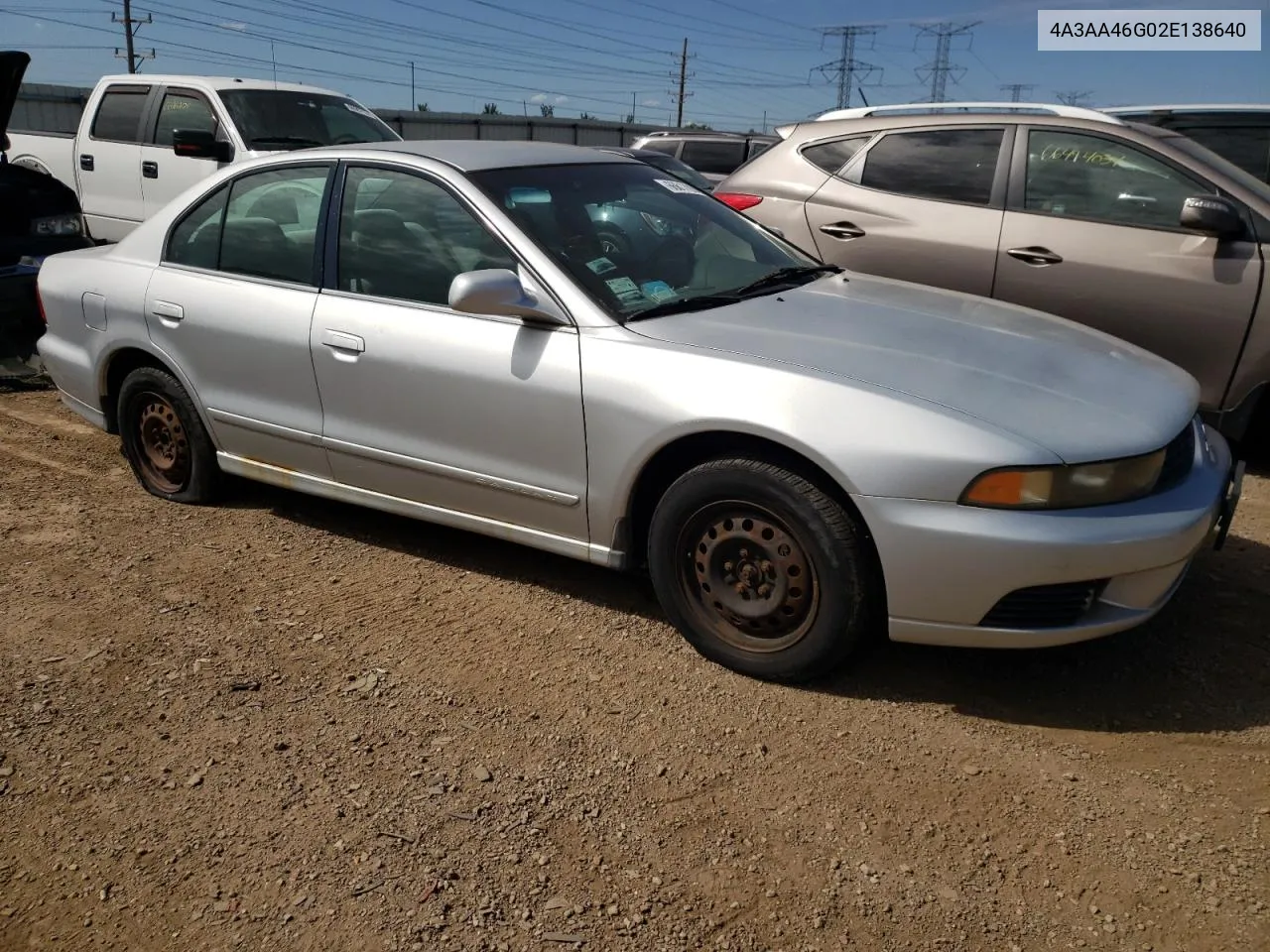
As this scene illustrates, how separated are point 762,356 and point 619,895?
1550 millimetres

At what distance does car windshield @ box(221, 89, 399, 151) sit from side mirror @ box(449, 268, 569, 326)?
20.4 ft

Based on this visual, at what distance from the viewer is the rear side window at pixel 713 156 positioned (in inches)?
542

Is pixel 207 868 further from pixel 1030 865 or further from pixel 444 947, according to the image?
pixel 1030 865

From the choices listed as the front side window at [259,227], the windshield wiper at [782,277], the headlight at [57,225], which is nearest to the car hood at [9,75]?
the headlight at [57,225]

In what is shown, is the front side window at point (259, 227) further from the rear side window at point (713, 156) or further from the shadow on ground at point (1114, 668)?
the rear side window at point (713, 156)

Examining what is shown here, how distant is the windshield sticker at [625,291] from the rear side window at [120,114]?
7704 millimetres

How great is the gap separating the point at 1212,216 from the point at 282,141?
7059mm

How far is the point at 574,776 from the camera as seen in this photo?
2842 mm

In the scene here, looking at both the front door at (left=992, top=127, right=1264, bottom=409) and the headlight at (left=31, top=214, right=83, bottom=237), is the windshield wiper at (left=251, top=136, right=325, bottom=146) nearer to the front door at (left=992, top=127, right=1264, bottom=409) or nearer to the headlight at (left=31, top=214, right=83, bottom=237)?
the headlight at (left=31, top=214, right=83, bottom=237)

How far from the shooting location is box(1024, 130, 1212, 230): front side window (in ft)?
16.9

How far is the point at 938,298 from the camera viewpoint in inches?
156

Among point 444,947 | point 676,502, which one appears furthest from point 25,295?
point 444,947

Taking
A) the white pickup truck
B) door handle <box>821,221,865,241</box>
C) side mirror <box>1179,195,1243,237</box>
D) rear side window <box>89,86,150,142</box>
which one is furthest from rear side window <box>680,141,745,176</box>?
side mirror <box>1179,195,1243,237</box>

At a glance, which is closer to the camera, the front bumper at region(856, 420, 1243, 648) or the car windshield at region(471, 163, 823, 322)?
the front bumper at region(856, 420, 1243, 648)
